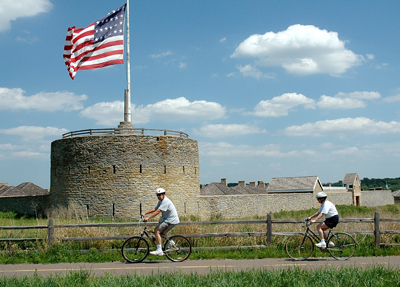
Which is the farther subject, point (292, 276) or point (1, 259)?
point (1, 259)

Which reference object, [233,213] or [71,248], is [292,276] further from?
[233,213]

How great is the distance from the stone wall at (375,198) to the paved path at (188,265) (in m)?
58.6

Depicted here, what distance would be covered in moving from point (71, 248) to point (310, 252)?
21.9 feet

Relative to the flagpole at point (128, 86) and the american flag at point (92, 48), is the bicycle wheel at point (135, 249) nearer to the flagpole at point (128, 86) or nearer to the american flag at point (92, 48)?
the american flag at point (92, 48)

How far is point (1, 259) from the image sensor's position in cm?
1062

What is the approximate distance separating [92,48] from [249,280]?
19.1 metres

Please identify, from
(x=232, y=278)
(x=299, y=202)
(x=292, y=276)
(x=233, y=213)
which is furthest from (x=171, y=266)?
(x=299, y=202)

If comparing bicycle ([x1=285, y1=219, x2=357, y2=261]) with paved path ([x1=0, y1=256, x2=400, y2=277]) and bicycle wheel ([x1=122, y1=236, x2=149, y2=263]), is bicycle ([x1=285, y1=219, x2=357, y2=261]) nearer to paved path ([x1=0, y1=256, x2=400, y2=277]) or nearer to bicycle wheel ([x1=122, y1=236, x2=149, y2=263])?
paved path ([x1=0, y1=256, x2=400, y2=277])

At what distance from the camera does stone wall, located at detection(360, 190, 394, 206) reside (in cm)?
6469

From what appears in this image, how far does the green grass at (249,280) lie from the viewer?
22.4ft

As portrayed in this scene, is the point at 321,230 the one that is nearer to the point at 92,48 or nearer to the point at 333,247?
the point at 333,247

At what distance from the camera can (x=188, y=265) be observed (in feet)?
30.4

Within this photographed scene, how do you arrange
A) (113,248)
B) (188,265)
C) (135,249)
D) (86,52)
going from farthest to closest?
(86,52)
(113,248)
(135,249)
(188,265)

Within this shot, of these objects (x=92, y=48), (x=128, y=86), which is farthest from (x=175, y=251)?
(x=128, y=86)
